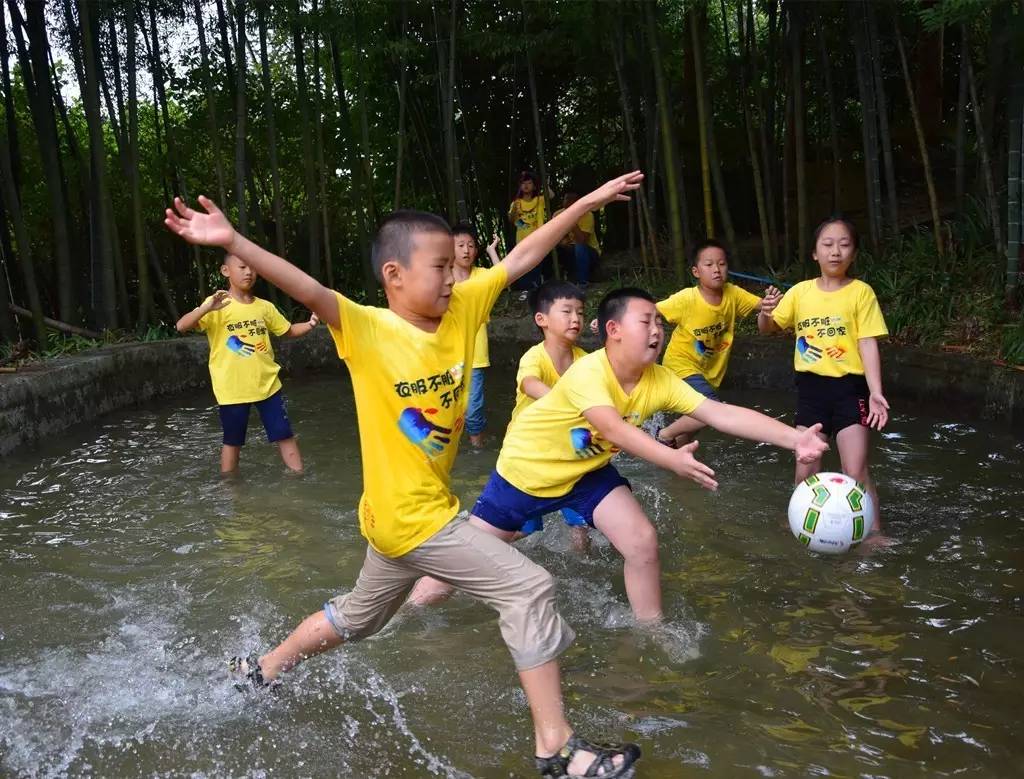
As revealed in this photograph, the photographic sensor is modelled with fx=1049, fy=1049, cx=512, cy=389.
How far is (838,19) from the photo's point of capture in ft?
35.4

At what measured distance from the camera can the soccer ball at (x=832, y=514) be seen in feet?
13.5

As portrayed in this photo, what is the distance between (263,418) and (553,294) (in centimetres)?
228

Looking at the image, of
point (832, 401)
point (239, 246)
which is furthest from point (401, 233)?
point (832, 401)

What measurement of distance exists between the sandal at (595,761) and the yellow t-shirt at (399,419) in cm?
69

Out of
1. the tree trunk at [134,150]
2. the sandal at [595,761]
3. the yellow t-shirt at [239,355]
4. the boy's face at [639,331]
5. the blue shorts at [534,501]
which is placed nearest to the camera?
the sandal at [595,761]

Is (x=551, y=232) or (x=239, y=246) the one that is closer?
(x=239, y=246)

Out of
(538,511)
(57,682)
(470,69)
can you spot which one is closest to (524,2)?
(470,69)

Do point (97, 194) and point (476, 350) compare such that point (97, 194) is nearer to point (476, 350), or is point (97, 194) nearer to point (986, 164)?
point (476, 350)

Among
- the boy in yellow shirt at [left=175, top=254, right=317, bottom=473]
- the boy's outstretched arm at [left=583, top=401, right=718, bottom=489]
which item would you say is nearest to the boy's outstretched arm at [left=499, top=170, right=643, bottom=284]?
the boy's outstretched arm at [left=583, top=401, right=718, bottom=489]

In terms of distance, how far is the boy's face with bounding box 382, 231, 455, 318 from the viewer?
2998mm

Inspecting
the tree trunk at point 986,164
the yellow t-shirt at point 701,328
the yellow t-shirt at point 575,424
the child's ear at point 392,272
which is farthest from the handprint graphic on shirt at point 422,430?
the tree trunk at point 986,164

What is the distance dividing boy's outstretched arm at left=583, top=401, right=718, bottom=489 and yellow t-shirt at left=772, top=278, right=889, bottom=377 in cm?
185

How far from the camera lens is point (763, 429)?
3.29m

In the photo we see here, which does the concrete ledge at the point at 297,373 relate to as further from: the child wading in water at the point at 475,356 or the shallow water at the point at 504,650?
the child wading in water at the point at 475,356
